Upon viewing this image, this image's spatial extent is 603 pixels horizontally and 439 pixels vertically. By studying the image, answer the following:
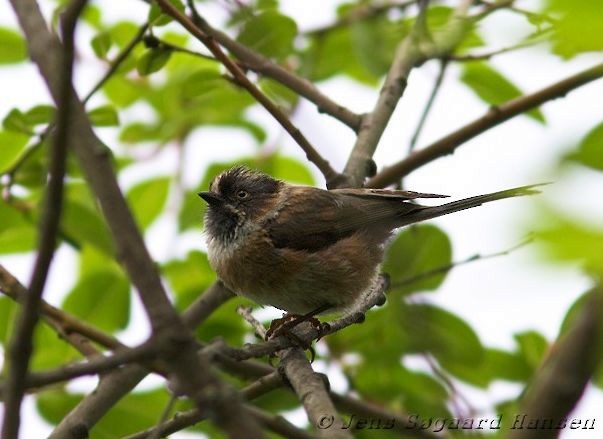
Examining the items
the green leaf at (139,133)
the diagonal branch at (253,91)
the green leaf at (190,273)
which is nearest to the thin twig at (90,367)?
the diagonal branch at (253,91)

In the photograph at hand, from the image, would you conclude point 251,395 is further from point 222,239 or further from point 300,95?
point 300,95

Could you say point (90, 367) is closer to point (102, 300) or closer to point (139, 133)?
point (102, 300)

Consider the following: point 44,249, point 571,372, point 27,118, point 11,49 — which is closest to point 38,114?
point 27,118

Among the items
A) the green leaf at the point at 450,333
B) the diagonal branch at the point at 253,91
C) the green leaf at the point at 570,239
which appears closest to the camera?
the green leaf at the point at 570,239

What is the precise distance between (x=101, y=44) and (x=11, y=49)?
3.33ft

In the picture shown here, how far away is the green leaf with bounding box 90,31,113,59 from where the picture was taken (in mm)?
5469

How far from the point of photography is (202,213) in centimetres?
635

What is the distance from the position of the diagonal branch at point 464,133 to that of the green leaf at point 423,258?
46 cm

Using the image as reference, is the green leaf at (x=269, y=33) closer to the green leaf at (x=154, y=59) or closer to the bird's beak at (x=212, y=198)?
the green leaf at (x=154, y=59)

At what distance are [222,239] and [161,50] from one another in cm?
135

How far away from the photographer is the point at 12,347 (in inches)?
92.4

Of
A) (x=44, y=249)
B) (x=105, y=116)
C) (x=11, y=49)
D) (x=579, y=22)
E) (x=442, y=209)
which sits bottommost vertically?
(x=579, y=22)

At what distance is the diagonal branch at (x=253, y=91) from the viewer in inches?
191


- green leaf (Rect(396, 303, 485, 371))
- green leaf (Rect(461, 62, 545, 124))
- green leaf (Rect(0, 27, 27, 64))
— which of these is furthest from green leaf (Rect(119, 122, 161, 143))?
green leaf (Rect(396, 303, 485, 371))
